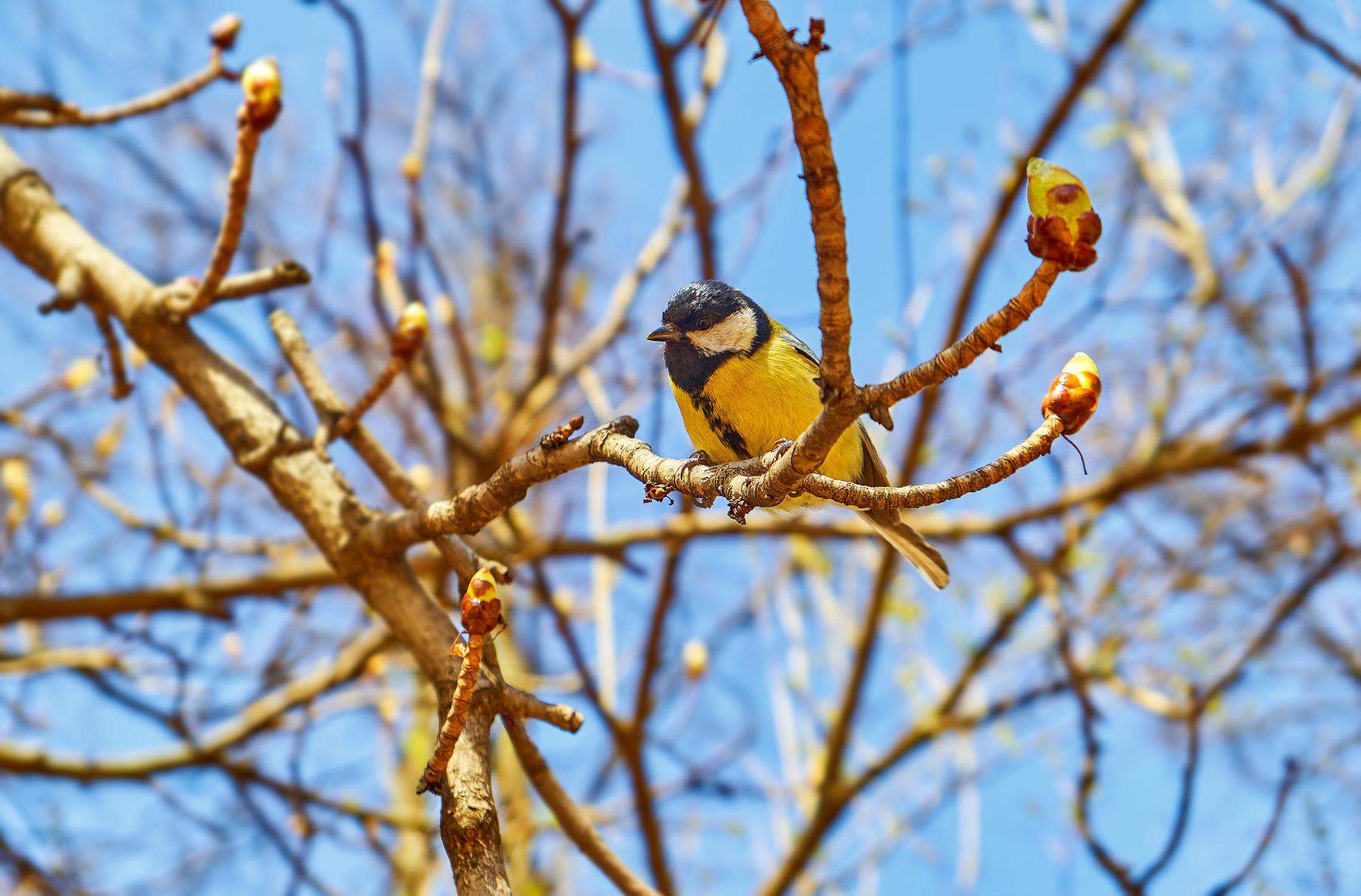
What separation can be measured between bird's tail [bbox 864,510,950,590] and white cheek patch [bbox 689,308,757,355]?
2.04ft

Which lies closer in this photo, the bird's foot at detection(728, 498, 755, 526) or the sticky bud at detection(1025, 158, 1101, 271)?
the sticky bud at detection(1025, 158, 1101, 271)

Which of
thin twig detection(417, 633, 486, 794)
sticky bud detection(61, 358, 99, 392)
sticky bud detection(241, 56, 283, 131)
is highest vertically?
sticky bud detection(61, 358, 99, 392)

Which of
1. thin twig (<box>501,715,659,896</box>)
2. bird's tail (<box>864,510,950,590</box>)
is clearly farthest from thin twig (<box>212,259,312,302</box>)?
bird's tail (<box>864,510,950,590</box>)

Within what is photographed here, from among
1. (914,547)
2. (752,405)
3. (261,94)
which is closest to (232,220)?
(261,94)

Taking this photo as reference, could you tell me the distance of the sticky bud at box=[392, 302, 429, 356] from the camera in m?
2.15

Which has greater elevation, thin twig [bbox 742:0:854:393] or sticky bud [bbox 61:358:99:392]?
sticky bud [bbox 61:358:99:392]

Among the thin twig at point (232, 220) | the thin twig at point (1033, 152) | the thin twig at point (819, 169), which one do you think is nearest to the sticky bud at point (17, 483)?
the thin twig at point (232, 220)

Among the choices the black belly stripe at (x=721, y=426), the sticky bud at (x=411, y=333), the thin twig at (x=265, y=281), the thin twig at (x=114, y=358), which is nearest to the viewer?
the sticky bud at (x=411, y=333)

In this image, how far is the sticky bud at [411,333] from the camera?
2.15 meters

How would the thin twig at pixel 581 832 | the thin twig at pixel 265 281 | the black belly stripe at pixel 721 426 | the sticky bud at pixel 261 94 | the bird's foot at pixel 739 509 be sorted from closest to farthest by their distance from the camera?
the bird's foot at pixel 739 509, the sticky bud at pixel 261 94, the thin twig at pixel 581 832, the thin twig at pixel 265 281, the black belly stripe at pixel 721 426

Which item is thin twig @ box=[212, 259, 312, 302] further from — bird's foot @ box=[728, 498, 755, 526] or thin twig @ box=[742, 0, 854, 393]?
thin twig @ box=[742, 0, 854, 393]

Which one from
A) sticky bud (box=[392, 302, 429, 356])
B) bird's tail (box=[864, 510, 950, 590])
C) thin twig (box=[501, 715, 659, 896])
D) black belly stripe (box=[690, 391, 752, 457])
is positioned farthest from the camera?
bird's tail (box=[864, 510, 950, 590])

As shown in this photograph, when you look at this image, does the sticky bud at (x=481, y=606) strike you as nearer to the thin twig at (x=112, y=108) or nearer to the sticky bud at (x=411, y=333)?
the sticky bud at (x=411, y=333)

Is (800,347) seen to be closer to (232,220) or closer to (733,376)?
(733,376)
